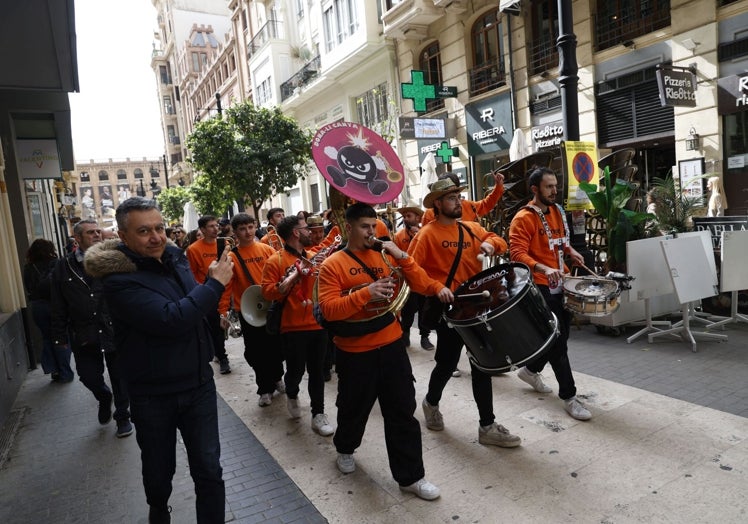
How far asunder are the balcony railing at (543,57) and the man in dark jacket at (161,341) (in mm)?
14624

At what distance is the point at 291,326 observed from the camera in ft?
14.9

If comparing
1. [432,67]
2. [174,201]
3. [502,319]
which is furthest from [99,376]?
[174,201]

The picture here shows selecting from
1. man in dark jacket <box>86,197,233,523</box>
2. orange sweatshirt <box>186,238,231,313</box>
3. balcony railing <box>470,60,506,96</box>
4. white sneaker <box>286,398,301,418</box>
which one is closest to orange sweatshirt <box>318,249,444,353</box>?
man in dark jacket <box>86,197,233,523</box>

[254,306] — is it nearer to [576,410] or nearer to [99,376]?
[99,376]

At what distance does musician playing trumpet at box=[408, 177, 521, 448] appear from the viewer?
3854 millimetres

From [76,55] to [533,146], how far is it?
910 cm

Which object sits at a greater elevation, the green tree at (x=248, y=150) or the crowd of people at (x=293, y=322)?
the green tree at (x=248, y=150)

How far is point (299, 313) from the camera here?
14.8 ft

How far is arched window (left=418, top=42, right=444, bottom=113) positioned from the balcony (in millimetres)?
614

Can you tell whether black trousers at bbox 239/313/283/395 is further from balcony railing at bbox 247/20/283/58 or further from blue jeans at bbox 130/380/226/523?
balcony railing at bbox 247/20/283/58

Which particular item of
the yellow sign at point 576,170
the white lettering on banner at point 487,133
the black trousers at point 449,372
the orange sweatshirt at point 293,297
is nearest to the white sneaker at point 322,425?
the orange sweatshirt at point 293,297

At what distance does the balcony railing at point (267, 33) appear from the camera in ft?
101

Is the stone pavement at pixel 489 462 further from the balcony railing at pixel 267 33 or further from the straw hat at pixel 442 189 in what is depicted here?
the balcony railing at pixel 267 33

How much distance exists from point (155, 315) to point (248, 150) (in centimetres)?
1655
